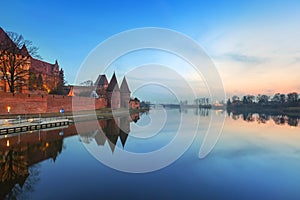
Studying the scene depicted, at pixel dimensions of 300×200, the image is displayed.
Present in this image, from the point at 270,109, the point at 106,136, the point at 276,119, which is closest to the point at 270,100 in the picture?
the point at 270,109

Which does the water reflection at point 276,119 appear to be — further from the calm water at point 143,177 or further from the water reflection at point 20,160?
the water reflection at point 20,160

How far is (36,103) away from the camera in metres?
21.4

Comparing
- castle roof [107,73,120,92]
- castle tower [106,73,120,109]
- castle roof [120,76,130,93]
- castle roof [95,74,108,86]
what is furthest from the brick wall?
castle roof [95,74,108,86]

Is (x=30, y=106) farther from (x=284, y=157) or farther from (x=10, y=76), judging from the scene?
(x=284, y=157)

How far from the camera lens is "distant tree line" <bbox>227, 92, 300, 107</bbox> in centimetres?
5843

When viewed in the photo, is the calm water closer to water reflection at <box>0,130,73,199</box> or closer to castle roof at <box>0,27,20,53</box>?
water reflection at <box>0,130,73,199</box>

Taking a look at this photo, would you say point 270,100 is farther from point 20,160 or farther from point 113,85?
point 20,160

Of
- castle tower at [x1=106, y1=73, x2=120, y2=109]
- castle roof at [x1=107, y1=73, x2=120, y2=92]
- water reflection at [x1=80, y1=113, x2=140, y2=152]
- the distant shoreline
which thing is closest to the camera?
water reflection at [x1=80, y1=113, x2=140, y2=152]

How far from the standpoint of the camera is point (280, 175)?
6.87 m

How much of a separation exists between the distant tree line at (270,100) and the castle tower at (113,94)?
47433 mm

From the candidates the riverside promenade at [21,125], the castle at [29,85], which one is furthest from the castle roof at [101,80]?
the riverside promenade at [21,125]

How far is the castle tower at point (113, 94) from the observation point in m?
42.4

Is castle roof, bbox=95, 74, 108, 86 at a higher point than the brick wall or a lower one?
higher

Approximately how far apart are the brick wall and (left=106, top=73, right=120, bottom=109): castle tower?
36.1ft
